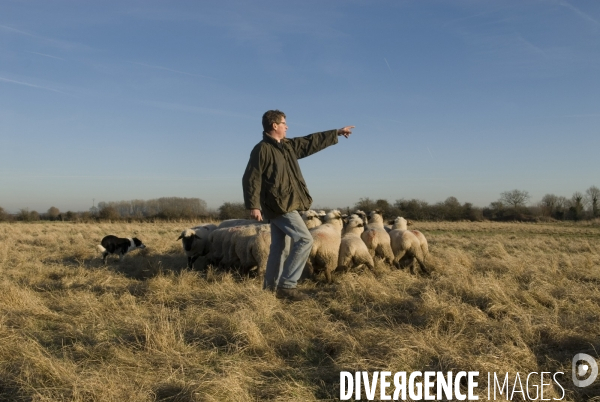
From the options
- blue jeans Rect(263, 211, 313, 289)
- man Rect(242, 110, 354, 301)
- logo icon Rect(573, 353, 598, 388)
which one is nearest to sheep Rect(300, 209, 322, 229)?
man Rect(242, 110, 354, 301)

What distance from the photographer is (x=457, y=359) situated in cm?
353

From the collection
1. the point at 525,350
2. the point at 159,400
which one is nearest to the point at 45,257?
the point at 159,400

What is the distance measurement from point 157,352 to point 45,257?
8.83 m

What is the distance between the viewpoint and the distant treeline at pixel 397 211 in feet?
124

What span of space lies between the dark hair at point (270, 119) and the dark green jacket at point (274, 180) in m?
0.10

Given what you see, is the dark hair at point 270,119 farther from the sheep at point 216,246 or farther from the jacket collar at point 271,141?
the sheep at point 216,246

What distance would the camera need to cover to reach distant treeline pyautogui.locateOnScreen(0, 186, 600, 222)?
124ft

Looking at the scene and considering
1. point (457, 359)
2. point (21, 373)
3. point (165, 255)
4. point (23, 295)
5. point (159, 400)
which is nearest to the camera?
point (159, 400)

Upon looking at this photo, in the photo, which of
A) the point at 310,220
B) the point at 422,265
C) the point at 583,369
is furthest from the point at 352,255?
the point at 583,369

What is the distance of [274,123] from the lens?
618cm

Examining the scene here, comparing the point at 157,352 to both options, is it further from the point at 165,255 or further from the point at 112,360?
the point at 165,255

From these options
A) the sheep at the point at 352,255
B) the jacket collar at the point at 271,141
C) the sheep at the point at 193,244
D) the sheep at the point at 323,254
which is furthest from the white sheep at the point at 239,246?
the jacket collar at the point at 271,141

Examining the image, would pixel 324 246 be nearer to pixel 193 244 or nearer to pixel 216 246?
pixel 216 246

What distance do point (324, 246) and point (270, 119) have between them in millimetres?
2527
